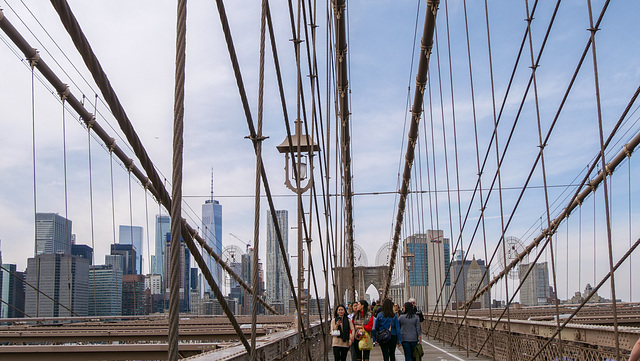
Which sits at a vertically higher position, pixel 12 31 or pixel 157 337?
pixel 12 31

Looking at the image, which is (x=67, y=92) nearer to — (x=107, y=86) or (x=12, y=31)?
(x=12, y=31)

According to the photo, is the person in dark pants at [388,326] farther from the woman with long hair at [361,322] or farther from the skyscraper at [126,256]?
the skyscraper at [126,256]

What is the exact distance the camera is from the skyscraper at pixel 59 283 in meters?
13.6

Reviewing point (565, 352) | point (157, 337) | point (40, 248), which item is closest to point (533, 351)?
point (565, 352)

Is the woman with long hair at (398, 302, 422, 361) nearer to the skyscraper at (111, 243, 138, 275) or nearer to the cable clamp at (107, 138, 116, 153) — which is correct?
the cable clamp at (107, 138, 116, 153)

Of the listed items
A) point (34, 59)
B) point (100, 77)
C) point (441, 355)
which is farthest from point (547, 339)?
point (34, 59)

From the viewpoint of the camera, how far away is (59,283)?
1434 centimetres

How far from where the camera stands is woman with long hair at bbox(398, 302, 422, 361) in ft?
29.3

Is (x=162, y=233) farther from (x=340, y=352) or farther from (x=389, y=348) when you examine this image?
(x=340, y=352)

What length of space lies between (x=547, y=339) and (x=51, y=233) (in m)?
10.6

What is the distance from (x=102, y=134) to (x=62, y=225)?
129 inches

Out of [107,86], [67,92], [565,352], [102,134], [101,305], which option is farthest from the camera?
[101,305]

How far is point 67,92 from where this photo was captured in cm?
1134

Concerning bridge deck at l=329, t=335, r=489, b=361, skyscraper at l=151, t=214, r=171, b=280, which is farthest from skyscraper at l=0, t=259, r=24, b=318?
bridge deck at l=329, t=335, r=489, b=361
